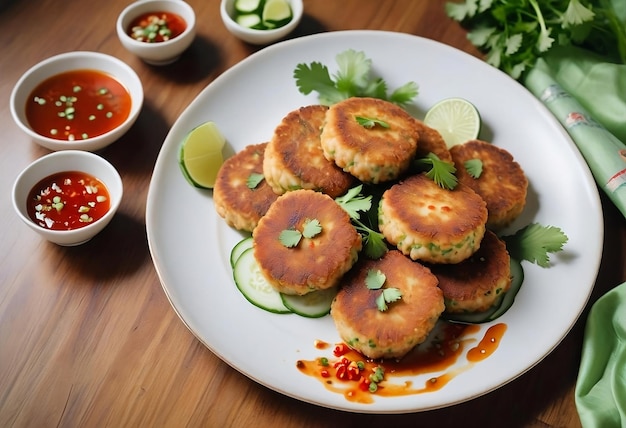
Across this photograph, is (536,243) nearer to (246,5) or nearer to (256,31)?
(256,31)

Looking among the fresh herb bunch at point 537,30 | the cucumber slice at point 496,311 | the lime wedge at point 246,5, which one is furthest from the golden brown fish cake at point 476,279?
the lime wedge at point 246,5

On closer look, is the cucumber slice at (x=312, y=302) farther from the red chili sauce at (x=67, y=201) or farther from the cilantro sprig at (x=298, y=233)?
the red chili sauce at (x=67, y=201)

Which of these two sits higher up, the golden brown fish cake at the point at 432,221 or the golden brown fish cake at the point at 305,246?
the golden brown fish cake at the point at 432,221

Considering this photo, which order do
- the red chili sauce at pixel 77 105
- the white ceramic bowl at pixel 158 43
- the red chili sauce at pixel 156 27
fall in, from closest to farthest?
the red chili sauce at pixel 77 105 < the white ceramic bowl at pixel 158 43 < the red chili sauce at pixel 156 27

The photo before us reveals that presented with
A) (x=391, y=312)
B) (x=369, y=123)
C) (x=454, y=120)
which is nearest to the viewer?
(x=391, y=312)

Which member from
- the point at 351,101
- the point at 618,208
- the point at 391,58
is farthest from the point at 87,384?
the point at 618,208

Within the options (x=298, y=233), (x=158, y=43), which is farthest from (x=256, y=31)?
(x=298, y=233)
